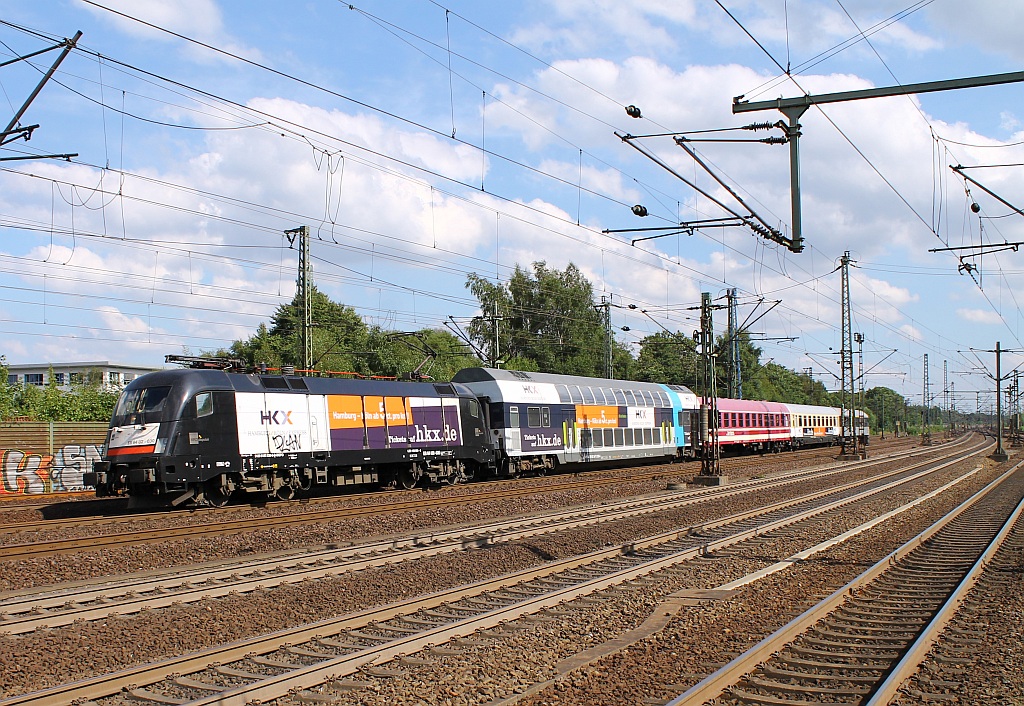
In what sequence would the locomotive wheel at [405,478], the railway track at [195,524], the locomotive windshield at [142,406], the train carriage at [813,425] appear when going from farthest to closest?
the train carriage at [813,425] < the locomotive wheel at [405,478] < the locomotive windshield at [142,406] < the railway track at [195,524]

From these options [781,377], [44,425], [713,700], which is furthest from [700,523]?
[781,377]

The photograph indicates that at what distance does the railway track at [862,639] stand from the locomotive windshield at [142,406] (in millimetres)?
15397

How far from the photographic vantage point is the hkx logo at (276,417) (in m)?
22.3

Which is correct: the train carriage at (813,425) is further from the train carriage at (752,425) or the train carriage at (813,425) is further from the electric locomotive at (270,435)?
the electric locomotive at (270,435)

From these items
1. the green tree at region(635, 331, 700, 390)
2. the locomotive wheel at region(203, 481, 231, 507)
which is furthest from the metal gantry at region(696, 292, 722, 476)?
the green tree at region(635, 331, 700, 390)

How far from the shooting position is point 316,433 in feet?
77.5

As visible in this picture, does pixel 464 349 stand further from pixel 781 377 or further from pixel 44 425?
pixel 781 377

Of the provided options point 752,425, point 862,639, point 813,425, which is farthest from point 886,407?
point 862,639

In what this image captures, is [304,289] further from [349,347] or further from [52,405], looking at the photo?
[349,347]

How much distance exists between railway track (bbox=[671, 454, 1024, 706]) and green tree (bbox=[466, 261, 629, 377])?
60.2 m

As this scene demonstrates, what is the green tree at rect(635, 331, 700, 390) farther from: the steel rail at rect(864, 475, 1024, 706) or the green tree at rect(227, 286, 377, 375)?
the steel rail at rect(864, 475, 1024, 706)

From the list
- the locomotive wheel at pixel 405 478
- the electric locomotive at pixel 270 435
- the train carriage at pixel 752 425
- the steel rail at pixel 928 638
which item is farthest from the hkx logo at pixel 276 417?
the train carriage at pixel 752 425

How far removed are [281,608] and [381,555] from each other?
3526 millimetres

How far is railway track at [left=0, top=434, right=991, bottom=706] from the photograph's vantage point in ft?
23.1
